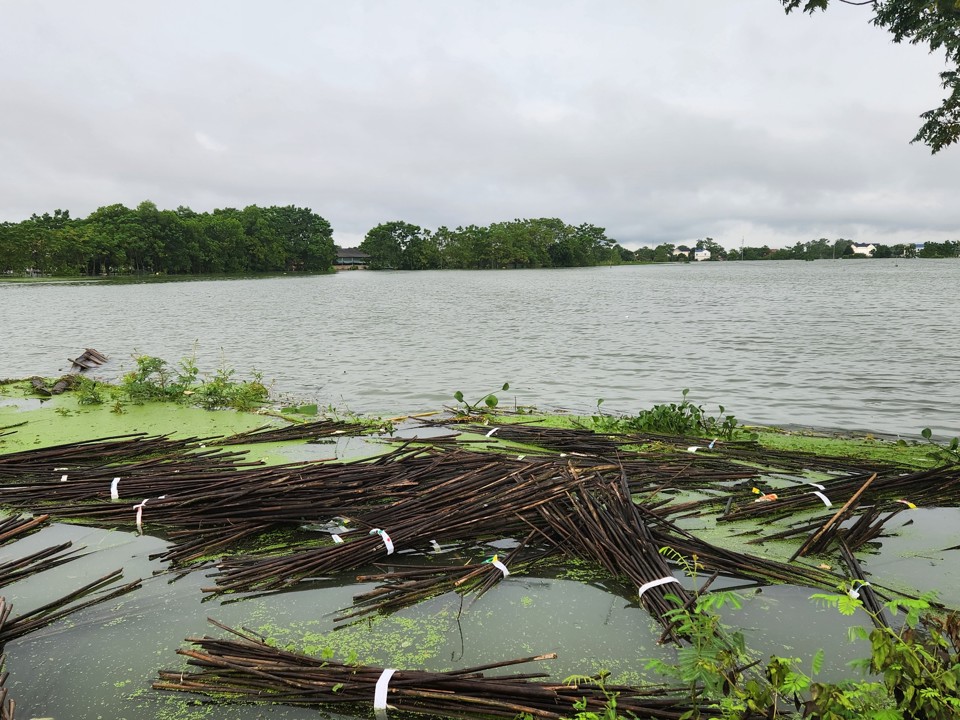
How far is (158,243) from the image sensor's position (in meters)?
87.3

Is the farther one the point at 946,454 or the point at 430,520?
the point at 946,454

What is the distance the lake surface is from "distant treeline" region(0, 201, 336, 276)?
178 ft

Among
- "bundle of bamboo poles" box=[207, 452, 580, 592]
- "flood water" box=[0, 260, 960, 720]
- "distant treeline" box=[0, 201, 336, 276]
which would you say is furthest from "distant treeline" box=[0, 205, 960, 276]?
"bundle of bamboo poles" box=[207, 452, 580, 592]

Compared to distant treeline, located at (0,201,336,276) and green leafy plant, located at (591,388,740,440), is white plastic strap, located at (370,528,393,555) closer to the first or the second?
green leafy plant, located at (591,388,740,440)

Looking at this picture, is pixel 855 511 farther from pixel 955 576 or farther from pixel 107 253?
pixel 107 253

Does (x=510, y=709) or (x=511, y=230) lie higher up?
(x=511, y=230)

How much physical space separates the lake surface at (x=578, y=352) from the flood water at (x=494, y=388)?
9cm

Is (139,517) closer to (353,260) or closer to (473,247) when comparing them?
(473,247)

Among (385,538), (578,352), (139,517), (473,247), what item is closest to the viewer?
(385,538)

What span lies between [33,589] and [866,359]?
16906 mm

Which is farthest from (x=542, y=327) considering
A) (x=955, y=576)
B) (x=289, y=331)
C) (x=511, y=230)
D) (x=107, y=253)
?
(x=511, y=230)

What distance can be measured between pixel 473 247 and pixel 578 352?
425 ft

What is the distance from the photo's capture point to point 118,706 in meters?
2.88

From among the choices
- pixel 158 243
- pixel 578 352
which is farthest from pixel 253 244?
pixel 578 352
